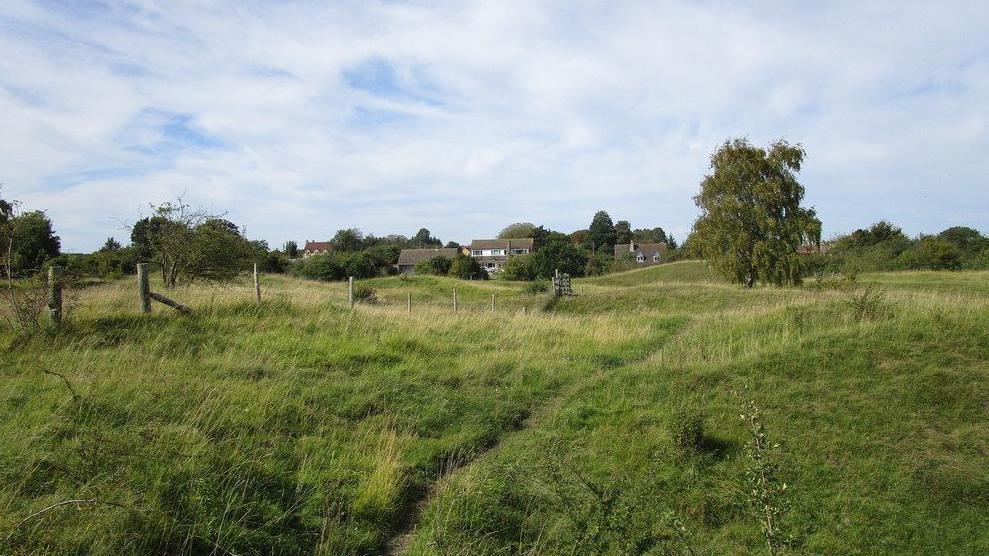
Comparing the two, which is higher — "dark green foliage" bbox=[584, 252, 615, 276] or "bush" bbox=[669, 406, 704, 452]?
"dark green foliage" bbox=[584, 252, 615, 276]

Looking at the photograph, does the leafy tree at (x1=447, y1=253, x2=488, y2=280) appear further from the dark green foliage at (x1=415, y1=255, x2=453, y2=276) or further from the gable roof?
the gable roof

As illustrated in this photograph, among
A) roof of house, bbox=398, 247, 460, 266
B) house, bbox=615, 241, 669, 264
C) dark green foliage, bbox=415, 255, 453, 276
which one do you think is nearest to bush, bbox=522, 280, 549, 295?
dark green foliage, bbox=415, 255, 453, 276

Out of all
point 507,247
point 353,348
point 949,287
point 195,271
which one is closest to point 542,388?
point 353,348

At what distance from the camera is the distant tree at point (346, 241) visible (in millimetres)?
111562

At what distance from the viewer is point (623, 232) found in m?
124

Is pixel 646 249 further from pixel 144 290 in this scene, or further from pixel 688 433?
pixel 144 290

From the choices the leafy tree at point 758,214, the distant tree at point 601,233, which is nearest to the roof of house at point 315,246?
the distant tree at point 601,233

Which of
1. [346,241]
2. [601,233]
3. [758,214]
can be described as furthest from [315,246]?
[758,214]

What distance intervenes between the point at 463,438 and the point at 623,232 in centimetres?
12115

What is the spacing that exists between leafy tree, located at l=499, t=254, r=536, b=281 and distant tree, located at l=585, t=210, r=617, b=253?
43276mm

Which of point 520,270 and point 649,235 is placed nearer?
point 520,270

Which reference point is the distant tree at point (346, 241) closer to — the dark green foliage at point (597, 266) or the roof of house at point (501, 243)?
the roof of house at point (501, 243)

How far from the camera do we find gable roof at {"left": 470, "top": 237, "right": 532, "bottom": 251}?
113 meters

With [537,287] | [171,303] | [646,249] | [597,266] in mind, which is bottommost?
[537,287]
